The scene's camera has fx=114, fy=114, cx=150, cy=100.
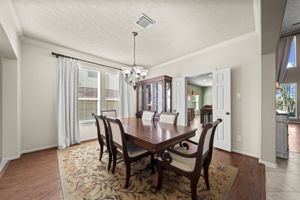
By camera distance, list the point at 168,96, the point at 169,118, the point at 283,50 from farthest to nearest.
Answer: the point at 168,96
the point at 283,50
the point at 169,118

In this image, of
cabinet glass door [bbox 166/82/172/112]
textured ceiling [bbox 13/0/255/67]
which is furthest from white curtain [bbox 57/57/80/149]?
cabinet glass door [bbox 166/82/172/112]

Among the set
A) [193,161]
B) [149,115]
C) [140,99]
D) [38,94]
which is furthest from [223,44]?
[38,94]

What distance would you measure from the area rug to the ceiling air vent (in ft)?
8.68

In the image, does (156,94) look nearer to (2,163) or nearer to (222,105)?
(222,105)

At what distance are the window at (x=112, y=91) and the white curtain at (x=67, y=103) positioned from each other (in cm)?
103

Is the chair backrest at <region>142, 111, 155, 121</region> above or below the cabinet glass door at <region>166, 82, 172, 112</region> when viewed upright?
below

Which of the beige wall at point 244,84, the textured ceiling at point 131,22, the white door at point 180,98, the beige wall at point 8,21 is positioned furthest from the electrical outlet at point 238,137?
the beige wall at point 8,21

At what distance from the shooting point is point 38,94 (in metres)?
2.83

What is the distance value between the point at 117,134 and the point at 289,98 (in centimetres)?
895

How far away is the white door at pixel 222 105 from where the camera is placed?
2.72m

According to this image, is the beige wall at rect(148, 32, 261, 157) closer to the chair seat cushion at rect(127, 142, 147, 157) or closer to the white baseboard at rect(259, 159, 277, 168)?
the white baseboard at rect(259, 159, 277, 168)

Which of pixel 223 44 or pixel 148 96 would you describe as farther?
pixel 148 96

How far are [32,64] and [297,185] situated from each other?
5516 mm

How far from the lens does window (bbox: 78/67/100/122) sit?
3.60m
